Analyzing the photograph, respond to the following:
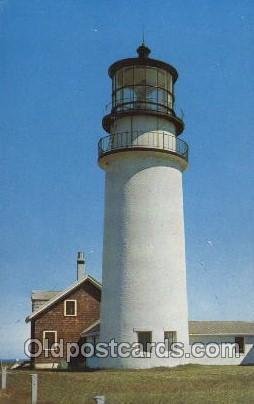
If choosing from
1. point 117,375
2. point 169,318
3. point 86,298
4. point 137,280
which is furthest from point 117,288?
point 86,298

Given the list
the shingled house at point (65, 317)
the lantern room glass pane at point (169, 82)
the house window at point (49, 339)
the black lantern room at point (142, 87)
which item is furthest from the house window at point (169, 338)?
the lantern room glass pane at point (169, 82)

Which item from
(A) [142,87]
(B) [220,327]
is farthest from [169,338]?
(A) [142,87]

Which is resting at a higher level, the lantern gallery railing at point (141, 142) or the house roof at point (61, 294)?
the lantern gallery railing at point (141, 142)

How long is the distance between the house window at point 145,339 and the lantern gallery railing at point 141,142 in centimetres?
767

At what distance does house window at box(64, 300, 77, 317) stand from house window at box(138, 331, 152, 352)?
26.1 feet

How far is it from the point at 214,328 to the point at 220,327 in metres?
0.62

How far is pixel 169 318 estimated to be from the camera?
971 inches

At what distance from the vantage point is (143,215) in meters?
25.0

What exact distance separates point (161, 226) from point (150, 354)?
205 inches

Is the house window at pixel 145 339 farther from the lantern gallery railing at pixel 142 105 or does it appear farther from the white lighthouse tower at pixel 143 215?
the lantern gallery railing at pixel 142 105

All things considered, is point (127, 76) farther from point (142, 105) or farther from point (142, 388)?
point (142, 388)

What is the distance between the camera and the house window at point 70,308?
31.9 metres

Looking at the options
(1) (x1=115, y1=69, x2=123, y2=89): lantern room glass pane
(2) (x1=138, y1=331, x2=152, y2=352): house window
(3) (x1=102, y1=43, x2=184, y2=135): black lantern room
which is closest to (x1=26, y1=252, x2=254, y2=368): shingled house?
(2) (x1=138, y1=331, x2=152, y2=352): house window

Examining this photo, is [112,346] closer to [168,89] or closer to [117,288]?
[117,288]
